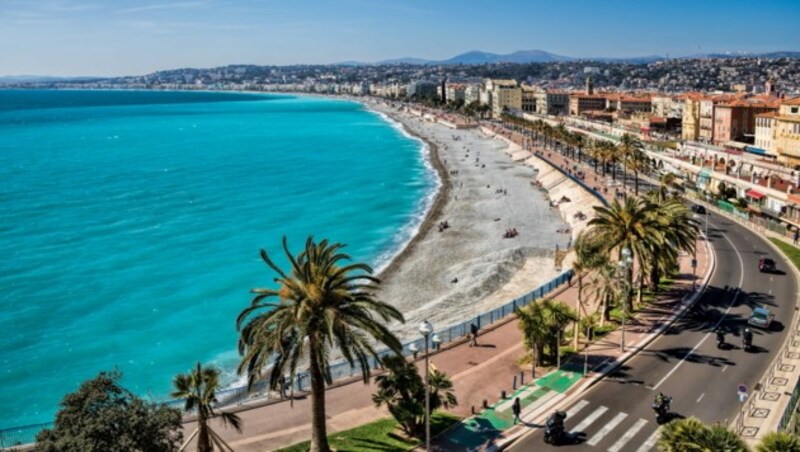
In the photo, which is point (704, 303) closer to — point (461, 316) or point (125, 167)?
point (461, 316)

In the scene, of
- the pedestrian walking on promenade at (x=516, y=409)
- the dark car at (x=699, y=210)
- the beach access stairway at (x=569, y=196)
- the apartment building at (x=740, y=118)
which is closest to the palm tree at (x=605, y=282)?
the pedestrian walking on promenade at (x=516, y=409)

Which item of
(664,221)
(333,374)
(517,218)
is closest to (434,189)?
(517,218)

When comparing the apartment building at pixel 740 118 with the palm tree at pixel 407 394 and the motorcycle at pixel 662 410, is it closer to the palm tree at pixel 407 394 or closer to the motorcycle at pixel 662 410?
the motorcycle at pixel 662 410

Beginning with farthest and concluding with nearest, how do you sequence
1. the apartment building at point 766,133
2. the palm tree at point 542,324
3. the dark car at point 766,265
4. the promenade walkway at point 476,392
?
the apartment building at point 766,133 → the dark car at point 766,265 → the palm tree at point 542,324 → the promenade walkway at point 476,392

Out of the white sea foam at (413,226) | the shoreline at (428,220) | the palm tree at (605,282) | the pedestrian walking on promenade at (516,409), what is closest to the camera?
the pedestrian walking on promenade at (516,409)

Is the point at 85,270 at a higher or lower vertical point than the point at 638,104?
lower

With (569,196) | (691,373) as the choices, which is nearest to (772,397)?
(691,373)

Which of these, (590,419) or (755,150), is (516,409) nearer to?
Result: (590,419)
